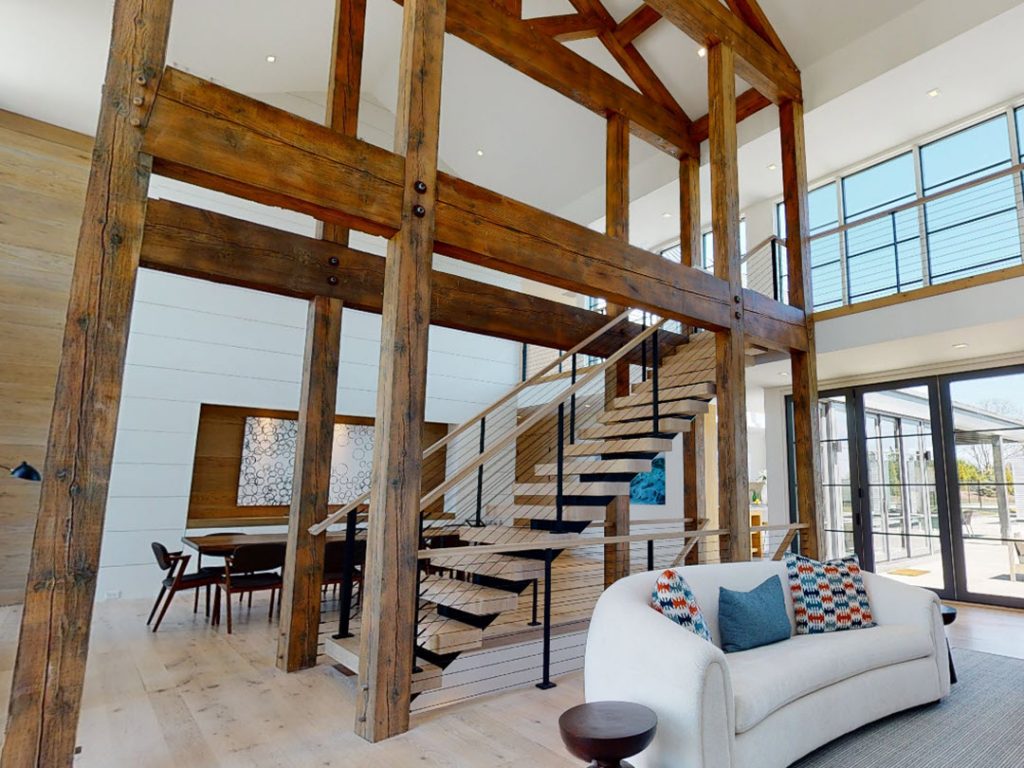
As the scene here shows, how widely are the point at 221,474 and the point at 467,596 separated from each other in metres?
4.68

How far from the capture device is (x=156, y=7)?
2.56 meters

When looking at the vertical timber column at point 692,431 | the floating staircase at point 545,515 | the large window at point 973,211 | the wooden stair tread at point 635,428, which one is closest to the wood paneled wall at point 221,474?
the floating staircase at point 545,515

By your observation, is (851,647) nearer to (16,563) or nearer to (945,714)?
(945,714)

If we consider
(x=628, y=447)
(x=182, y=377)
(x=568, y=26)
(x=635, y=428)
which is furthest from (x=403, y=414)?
(x=568, y=26)

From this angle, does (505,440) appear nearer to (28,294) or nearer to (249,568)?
(249,568)

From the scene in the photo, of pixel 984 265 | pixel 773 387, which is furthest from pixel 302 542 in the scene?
pixel 984 265

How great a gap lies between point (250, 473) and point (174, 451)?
3.23ft

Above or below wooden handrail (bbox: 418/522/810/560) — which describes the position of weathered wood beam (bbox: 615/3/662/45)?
above

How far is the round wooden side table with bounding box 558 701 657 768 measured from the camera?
191 centimetres

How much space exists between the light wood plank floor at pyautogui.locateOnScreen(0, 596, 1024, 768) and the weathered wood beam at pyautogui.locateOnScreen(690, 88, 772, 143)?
18.2 ft

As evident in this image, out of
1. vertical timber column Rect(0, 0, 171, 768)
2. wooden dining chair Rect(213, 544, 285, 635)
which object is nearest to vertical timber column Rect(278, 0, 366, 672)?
wooden dining chair Rect(213, 544, 285, 635)

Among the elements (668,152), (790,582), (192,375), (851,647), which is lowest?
(851,647)

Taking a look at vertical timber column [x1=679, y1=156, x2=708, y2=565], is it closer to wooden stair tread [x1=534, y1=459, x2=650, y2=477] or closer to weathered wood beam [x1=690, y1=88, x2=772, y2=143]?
weathered wood beam [x1=690, y1=88, x2=772, y2=143]

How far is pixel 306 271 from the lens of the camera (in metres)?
4.25
